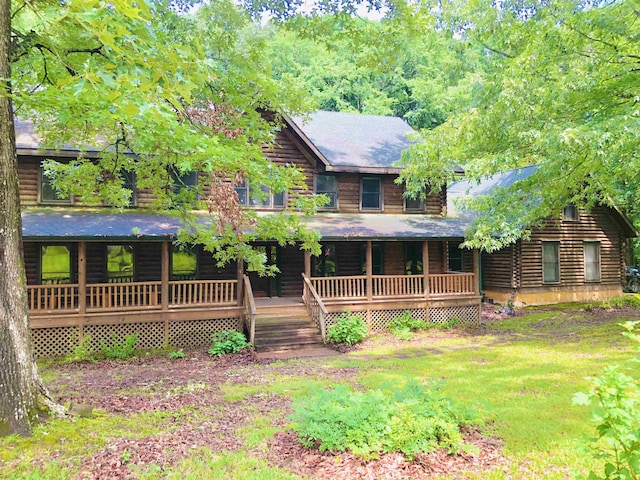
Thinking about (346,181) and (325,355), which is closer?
(325,355)

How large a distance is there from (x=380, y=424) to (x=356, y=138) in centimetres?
1572

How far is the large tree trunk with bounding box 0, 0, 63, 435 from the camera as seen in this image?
530 cm

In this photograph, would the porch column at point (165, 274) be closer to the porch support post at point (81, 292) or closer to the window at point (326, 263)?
the porch support post at point (81, 292)

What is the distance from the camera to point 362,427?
525cm

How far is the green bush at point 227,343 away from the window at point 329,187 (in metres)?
6.44

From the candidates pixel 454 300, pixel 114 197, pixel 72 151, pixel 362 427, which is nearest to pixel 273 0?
pixel 114 197

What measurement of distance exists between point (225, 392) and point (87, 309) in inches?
252

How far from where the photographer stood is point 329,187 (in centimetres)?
1748

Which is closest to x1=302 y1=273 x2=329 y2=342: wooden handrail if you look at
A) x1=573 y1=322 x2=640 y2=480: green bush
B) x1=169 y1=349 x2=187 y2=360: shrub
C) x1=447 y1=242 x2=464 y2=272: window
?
x1=169 y1=349 x2=187 y2=360: shrub

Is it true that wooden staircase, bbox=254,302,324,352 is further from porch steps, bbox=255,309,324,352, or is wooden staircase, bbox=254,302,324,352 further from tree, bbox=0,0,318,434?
tree, bbox=0,0,318,434

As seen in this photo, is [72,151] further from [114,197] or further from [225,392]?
[225,392]

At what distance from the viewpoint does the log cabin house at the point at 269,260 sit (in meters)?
12.8

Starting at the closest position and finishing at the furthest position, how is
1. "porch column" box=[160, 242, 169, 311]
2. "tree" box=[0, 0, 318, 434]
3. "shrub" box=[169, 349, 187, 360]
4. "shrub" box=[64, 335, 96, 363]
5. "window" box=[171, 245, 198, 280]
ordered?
"tree" box=[0, 0, 318, 434]
"shrub" box=[64, 335, 96, 363]
"shrub" box=[169, 349, 187, 360]
"porch column" box=[160, 242, 169, 311]
"window" box=[171, 245, 198, 280]

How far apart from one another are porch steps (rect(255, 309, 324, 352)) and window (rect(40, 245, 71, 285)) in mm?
6556
